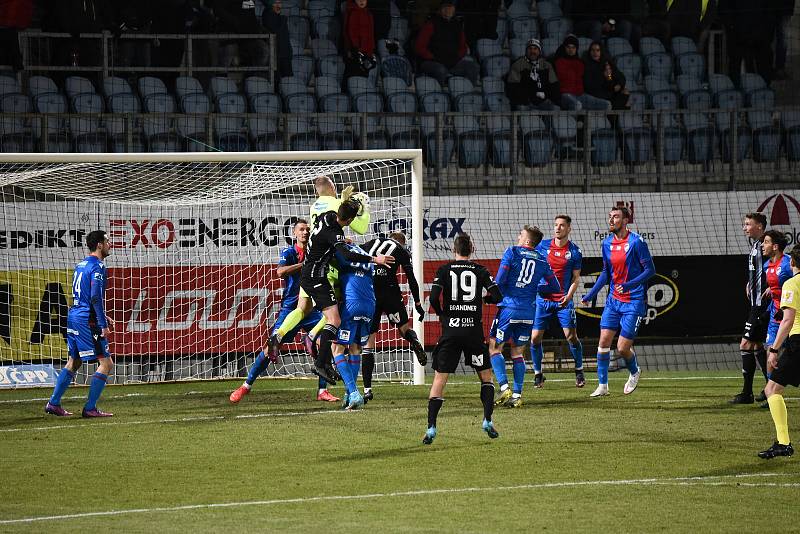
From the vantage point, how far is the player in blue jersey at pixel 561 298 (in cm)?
1515

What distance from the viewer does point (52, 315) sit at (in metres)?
16.5

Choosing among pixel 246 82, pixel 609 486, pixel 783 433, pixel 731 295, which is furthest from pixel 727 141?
pixel 609 486

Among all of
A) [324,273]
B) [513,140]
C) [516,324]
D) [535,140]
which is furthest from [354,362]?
[535,140]

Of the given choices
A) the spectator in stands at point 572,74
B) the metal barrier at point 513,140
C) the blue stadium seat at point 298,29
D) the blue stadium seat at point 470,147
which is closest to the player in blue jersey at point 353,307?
the metal barrier at point 513,140

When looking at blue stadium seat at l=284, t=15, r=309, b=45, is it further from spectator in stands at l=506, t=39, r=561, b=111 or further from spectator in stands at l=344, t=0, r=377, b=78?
spectator in stands at l=506, t=39, r=561, b=111

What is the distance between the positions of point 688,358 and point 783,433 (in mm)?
9401

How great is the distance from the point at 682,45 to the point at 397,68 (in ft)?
19.9

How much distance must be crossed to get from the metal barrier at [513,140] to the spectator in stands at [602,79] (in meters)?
0.81

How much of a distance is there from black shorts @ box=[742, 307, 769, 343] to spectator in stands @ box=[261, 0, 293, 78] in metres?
10.5

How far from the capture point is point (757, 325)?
508 inches

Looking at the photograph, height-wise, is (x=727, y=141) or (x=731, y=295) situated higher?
(x=727, y=141)

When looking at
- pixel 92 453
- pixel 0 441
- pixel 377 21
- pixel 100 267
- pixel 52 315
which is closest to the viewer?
pixel 92 453

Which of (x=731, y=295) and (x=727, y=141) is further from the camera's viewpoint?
(x=727, y=141)

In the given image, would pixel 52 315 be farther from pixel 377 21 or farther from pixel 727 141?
pixel 727 141
